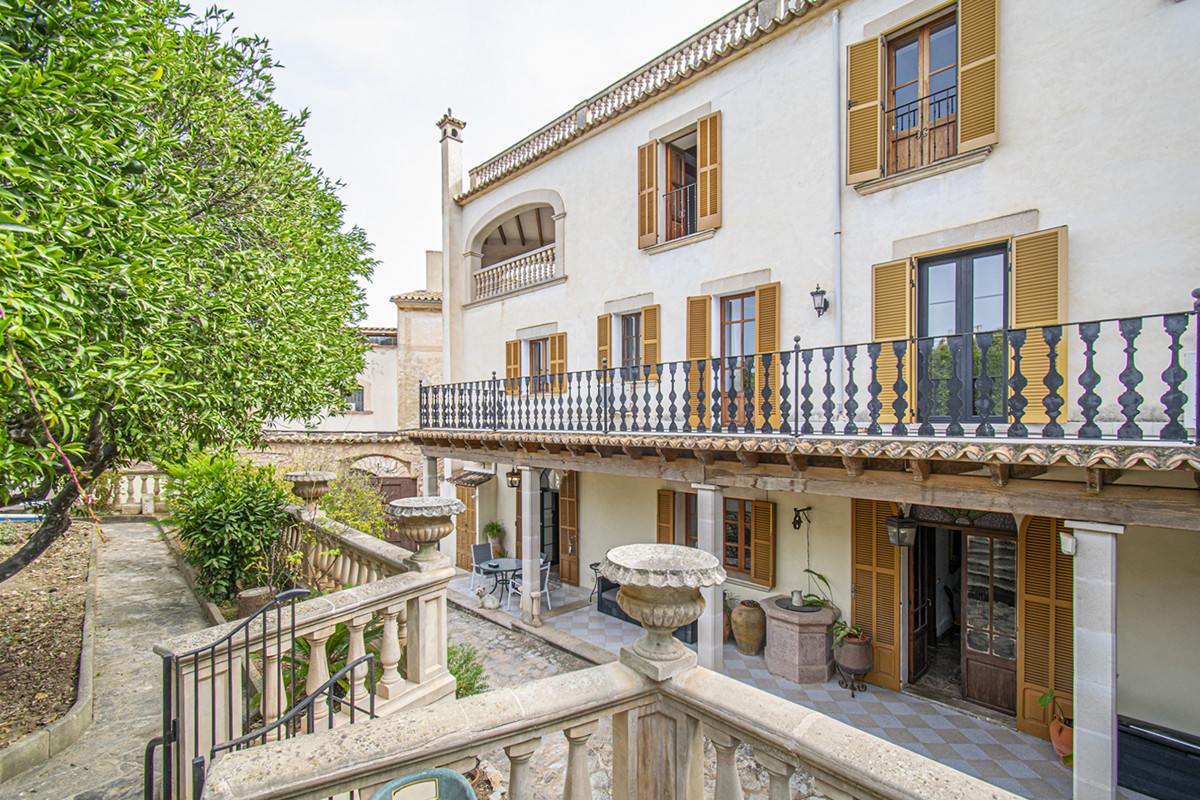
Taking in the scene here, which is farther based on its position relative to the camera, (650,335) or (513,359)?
(513,359)

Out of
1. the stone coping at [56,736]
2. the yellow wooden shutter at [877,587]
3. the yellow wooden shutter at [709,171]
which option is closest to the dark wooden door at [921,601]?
the yellow wooden shutter at [877,587]

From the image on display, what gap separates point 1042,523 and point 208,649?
8.28m

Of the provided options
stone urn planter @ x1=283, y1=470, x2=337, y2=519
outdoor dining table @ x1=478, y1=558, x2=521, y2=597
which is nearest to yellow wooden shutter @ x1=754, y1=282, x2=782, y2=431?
stone urn planter @ x1=283, y1=470, x2=337, y2=519

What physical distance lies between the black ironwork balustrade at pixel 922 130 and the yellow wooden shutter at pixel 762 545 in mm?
5385

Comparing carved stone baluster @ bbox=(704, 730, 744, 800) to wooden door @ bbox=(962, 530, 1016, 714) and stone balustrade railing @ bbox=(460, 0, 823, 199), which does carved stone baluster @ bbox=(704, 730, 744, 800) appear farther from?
stone balustrade railing @ bbox=(460, 0, 823, 199)

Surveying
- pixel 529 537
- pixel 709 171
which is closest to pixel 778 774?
pixel 529 537

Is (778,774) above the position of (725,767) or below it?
above

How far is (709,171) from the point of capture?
930 centimetres

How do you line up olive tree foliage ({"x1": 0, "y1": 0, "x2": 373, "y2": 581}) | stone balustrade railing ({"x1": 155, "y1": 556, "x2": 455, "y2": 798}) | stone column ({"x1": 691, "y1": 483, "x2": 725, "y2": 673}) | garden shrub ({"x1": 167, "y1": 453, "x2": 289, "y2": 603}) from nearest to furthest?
stone balustrade railing ({"x1": 155, "y1": 556, "x2": 455, "y2": 798})
olive tree foliage ({"x1": 0, "y1": 0, "x2": 373, "y2": 581})
garden shrub ({"x1": 167, "y1": 453, "x2": 289, "y2": 603})
stone column ({"x1": 691, "y1": 483, "x2": 725, "y2": 673})

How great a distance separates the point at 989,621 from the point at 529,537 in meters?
7.43

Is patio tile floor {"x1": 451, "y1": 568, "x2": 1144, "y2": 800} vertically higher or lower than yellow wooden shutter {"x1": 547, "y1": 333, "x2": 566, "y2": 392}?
lower

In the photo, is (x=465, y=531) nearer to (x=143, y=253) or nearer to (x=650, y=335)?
(x=650, y=335)

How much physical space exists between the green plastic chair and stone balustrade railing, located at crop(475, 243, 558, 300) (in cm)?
1115

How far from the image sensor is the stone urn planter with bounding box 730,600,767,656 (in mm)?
8586
